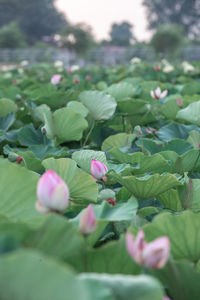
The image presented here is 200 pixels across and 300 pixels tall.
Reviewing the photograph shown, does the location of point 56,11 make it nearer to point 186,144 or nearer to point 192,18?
point 192,18

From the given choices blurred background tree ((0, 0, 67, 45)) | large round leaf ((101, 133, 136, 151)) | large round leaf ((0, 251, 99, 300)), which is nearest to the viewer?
large round leaf ((0, 251, 99, 300))

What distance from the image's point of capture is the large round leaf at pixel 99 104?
1220 millimetres

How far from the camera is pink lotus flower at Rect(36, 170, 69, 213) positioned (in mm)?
415

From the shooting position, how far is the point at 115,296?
1.08 ft

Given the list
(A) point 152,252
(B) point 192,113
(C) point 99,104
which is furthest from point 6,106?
(A) point 152,252

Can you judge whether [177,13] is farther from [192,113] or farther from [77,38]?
[192,113]

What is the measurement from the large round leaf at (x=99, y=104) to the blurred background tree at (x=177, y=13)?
37.4 meters

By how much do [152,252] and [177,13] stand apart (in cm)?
3858

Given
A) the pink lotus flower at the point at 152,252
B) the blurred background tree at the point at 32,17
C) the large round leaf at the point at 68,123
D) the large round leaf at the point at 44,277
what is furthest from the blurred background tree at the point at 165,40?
the blurred background tree at the point at 32,17

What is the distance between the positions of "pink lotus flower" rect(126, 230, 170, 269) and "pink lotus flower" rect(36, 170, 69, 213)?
0.09 metres

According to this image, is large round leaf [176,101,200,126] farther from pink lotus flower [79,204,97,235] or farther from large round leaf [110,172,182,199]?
pink lotus flower [79,204,97,235]

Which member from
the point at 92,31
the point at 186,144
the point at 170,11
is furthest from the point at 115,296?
the point at 170,11

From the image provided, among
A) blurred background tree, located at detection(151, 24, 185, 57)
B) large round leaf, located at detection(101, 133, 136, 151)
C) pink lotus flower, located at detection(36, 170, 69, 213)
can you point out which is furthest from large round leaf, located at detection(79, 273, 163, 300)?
blurred background tree, located at detection(151, 24, 185, 57)

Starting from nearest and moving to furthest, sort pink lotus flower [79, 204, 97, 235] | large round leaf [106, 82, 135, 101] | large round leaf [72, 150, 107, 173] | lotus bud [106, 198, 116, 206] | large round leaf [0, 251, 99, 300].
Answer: large round leaf [0, 251, 99, 300] → pink lotus flower [79, 204, 97, 235] → lotus bud [106, 198, 116, 206] → large round leaf [72, 150, 107, 173] → large round leaf [106, 82, 135, 101]
